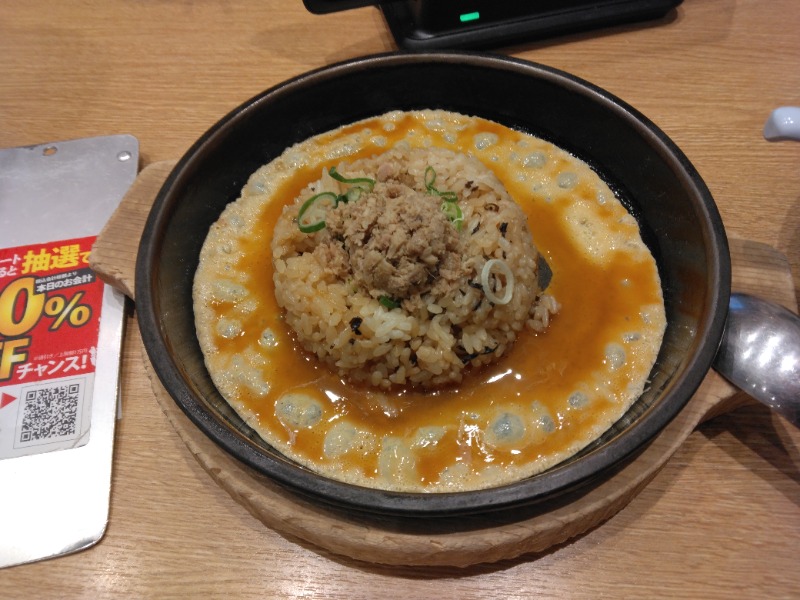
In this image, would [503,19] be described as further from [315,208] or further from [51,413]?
[51,413]

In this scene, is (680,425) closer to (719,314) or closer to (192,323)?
(719,314)

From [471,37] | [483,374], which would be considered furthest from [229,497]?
[471,37]

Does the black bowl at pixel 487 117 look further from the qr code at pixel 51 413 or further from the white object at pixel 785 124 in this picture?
the qr code at pixel 51 413

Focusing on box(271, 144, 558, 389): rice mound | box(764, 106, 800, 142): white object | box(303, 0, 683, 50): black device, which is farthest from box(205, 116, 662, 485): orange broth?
box(303, 0, 683, 50): black device

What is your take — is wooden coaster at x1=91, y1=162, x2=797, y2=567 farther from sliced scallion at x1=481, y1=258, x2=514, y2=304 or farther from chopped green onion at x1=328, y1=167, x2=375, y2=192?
chopped green onion at x1=328, y1=167, x2=375, y2=192

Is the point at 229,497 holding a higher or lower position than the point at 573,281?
lower

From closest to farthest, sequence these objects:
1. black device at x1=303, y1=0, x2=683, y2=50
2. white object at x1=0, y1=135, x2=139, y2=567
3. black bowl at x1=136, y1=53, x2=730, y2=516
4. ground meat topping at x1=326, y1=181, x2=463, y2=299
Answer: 1. black bowl at x1=136, y1=53, x2=730, y2=516
2. ground meat topping at x1=326, y1=181, x2=463, y2=299
3. white object at x1=0, y1=135, x2=139, y2=567
4. black device at x1=303, y1=0, x2=683, y2=50
